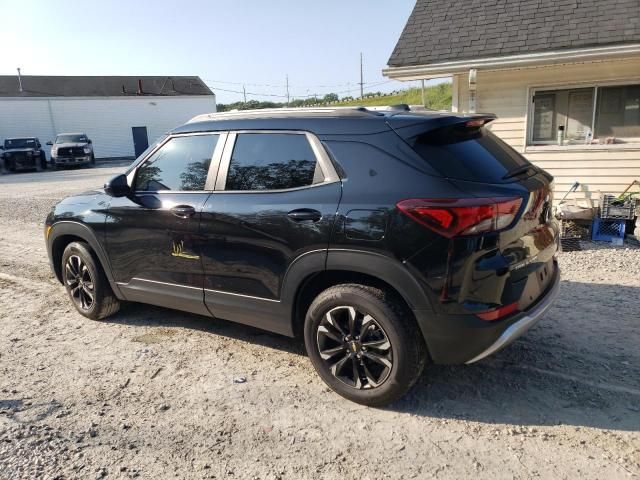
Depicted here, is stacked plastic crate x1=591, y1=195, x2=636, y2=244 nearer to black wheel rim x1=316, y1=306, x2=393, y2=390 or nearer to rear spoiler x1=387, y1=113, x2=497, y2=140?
rear spoiler x1=387, y1=113, x2=497, y2=140

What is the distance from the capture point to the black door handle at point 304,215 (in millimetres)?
3152

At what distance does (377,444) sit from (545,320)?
232 centimetres

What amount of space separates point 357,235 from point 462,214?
626mm

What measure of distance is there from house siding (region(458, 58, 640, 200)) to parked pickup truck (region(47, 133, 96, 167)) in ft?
83.8

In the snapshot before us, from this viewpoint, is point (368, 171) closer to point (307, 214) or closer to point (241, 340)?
point (307, 214)

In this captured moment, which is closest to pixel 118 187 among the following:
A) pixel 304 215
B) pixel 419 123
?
pixel 304 215

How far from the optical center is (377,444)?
9.37 feet

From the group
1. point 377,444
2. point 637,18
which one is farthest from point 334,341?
point 637,18

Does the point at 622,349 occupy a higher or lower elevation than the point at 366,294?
lower

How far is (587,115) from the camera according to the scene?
805cm

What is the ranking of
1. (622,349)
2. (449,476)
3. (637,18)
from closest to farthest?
(449,476)
(622,349)
(637,18)

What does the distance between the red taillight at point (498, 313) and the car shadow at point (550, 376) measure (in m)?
0.69

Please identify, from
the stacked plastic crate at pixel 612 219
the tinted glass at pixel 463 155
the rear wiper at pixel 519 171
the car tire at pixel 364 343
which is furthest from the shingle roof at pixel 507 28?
the car tire at pixel 364 343

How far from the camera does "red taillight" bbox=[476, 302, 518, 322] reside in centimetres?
282
